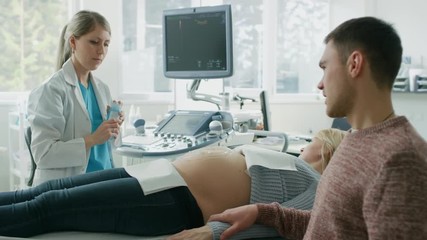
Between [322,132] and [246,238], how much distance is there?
26.7 inches

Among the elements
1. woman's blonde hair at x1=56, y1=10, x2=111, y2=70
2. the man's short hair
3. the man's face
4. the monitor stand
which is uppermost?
woman's blonde hair at x1=56, y1=10, x2=111, y2=70

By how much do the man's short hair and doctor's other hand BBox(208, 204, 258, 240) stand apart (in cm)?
64

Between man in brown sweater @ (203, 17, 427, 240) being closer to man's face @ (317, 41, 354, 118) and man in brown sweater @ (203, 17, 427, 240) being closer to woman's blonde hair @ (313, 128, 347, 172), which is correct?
man's face @ (317, 41, 354, 118)

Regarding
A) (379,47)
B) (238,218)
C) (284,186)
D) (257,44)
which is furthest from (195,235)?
(257,44)

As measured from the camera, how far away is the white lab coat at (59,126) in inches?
76.3

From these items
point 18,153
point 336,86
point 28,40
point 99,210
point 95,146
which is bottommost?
point 18,153

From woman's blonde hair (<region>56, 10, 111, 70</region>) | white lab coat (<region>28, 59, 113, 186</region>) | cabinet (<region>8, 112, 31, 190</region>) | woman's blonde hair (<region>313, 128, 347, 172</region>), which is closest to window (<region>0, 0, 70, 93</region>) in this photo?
cabinet (<region>8, 112, 31, 190</region>)

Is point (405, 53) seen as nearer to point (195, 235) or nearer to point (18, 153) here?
point (18, 153)

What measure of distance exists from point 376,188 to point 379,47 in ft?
0.97

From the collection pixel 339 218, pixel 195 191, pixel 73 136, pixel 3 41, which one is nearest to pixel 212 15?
pixel 73 136

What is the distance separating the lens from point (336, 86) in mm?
998

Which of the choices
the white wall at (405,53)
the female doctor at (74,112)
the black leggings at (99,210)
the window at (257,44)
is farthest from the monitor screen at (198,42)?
the white wall at (405,53)

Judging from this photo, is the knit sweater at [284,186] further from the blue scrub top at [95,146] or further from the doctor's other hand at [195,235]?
the blue scrub top at [95,146]

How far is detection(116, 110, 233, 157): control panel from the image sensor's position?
6.99 ft
